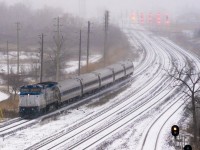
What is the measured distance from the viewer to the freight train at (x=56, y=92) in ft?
138

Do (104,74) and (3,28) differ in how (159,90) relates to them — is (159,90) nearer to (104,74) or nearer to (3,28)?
(104,74)

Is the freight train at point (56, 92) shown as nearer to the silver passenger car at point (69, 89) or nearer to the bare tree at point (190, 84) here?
the silver passenger car at point (69, 89)

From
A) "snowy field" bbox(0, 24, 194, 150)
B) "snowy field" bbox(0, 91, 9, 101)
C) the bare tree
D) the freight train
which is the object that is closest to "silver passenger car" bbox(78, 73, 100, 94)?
the freight train

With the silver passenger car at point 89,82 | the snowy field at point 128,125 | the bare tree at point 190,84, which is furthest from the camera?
the silver passenger car at point 89,82

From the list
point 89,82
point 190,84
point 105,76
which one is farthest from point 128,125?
point 190,84

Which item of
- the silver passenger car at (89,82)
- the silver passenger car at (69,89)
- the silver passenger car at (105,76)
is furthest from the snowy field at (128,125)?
the silver passenger car at (105,76)

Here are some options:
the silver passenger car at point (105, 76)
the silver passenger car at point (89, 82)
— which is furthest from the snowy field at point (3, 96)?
the silver passenger car at point (105, 76)

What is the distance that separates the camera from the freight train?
1656 inches

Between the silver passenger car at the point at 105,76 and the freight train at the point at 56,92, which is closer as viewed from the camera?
the freight train at the point at 56,92

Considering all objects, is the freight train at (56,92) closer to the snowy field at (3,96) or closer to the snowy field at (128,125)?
the snowy field at (128,125)

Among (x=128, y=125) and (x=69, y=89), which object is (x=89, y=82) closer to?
(x=69, y=89)

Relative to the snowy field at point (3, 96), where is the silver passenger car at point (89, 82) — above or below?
above

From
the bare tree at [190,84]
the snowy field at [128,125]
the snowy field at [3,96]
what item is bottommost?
the snowy field at [3,96]

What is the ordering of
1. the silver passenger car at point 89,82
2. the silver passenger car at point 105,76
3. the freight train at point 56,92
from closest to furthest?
1. the freight train at point 56,92
2. the silver passenger car at point 89,82
3. the silver passenger car at point 105,76
